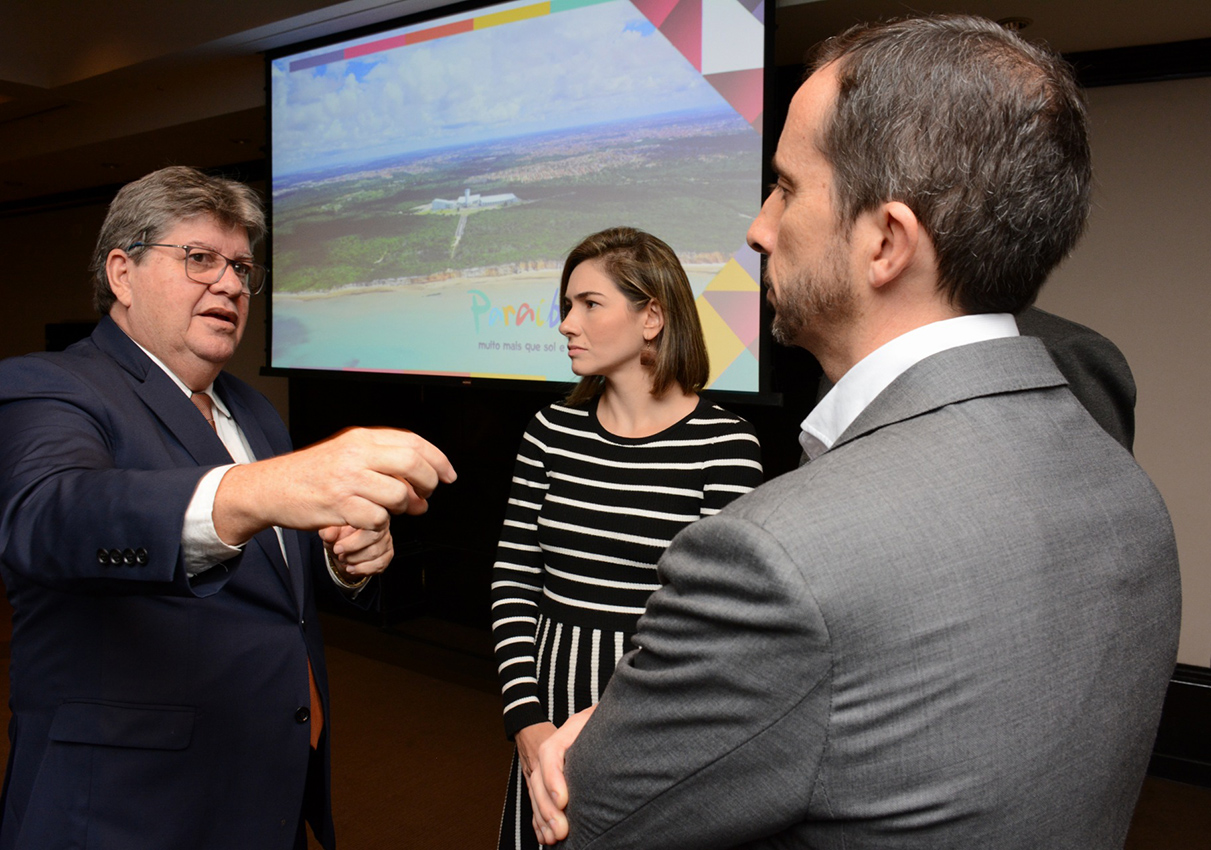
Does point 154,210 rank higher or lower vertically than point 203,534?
higher

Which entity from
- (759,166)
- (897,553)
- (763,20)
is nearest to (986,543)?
(897,553)

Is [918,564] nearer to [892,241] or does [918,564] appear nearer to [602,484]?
[892,241]

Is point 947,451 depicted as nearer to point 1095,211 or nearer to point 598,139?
point 598,139

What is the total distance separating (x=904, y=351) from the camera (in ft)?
2.57

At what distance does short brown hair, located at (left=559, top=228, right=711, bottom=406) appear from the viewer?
1693 mm

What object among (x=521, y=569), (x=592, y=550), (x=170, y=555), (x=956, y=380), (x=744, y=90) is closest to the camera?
(x=956, y=380)

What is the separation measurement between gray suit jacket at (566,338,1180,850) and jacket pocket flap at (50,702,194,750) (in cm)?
85

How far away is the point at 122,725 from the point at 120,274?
0.80 m

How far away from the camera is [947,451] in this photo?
65 cm

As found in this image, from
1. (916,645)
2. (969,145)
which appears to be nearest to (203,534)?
(916,645)

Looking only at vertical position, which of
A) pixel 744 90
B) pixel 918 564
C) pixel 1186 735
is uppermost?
pixel 744 90

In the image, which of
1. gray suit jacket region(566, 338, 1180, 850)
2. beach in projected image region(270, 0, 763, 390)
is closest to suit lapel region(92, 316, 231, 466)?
gray suit jacket region(566, 338, 1180, 850)

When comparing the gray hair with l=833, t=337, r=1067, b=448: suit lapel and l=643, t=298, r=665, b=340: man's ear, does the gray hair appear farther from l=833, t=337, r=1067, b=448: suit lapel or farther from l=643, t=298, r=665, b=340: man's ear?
l=643, t=298, r=665, b=340: man's ear

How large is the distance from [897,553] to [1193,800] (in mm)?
3106
